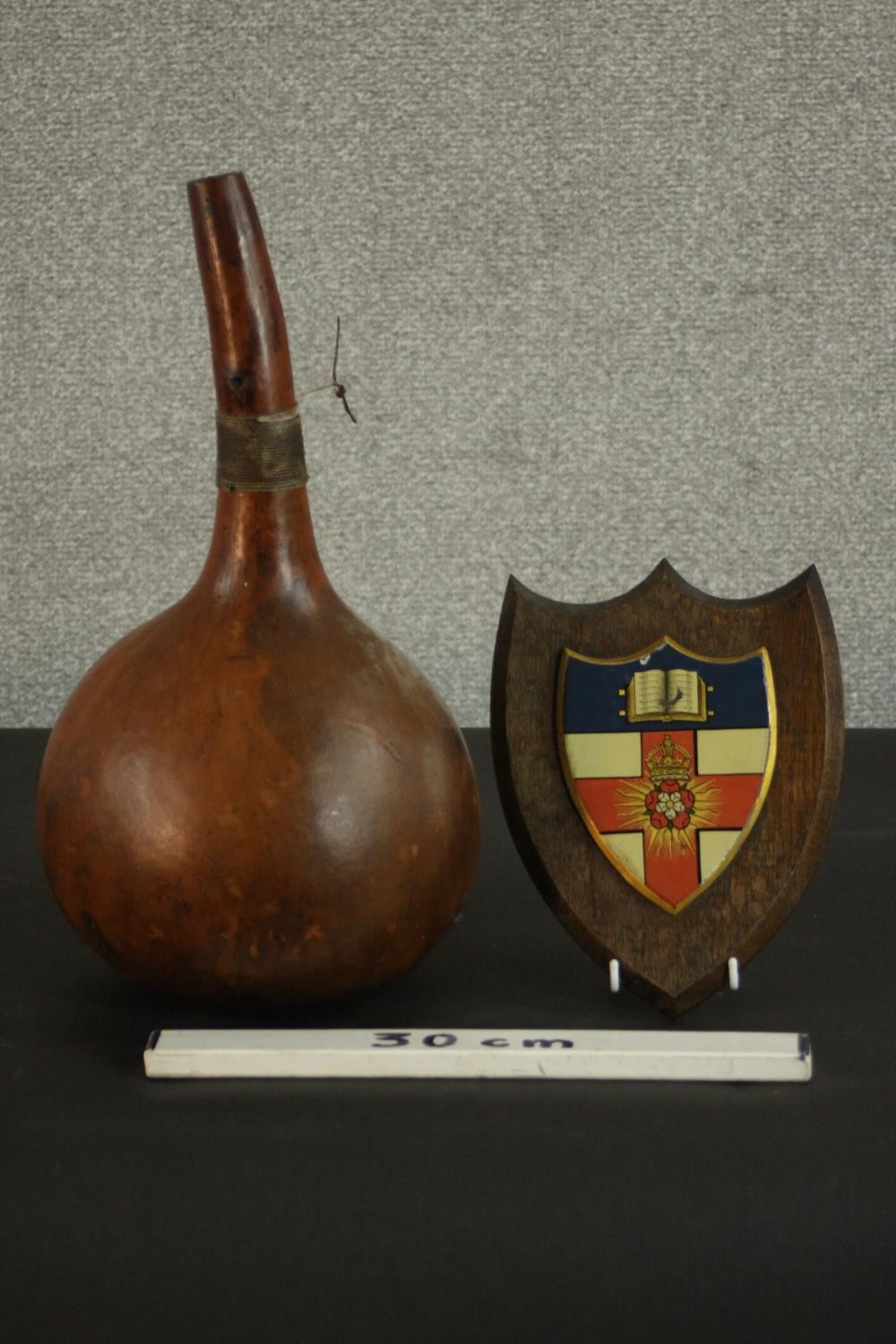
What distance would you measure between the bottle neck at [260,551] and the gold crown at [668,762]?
16cm

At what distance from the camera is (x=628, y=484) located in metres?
1.16

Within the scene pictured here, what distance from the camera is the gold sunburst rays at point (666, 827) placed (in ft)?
2.14

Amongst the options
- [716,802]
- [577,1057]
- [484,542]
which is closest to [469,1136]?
[577,1057]

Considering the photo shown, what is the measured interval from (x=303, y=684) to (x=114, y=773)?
0.08 metres

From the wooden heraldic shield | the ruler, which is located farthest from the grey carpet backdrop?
the ruler

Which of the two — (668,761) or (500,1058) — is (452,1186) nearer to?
(500,1058)

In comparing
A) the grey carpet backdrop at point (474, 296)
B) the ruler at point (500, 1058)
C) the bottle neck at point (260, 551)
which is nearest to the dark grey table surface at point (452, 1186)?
the ruler at point (500, 1058)

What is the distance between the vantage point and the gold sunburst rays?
651 millimetres

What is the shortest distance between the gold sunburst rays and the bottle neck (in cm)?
16

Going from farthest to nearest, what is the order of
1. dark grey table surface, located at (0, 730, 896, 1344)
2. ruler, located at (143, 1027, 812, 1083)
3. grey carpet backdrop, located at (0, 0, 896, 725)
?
grey carpet backdrop, located at (0, 0, 896, 725), ruler, located at (143, 1027, 812, 1083), dark grey table surface, located at (0, 730, 896, 1344)

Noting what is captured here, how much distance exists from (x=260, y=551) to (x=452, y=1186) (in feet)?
0.85

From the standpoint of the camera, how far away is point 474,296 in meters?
1.13

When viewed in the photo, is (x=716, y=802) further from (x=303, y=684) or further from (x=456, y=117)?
(x=456, y=117)

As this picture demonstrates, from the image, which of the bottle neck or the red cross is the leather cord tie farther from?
the red cross
